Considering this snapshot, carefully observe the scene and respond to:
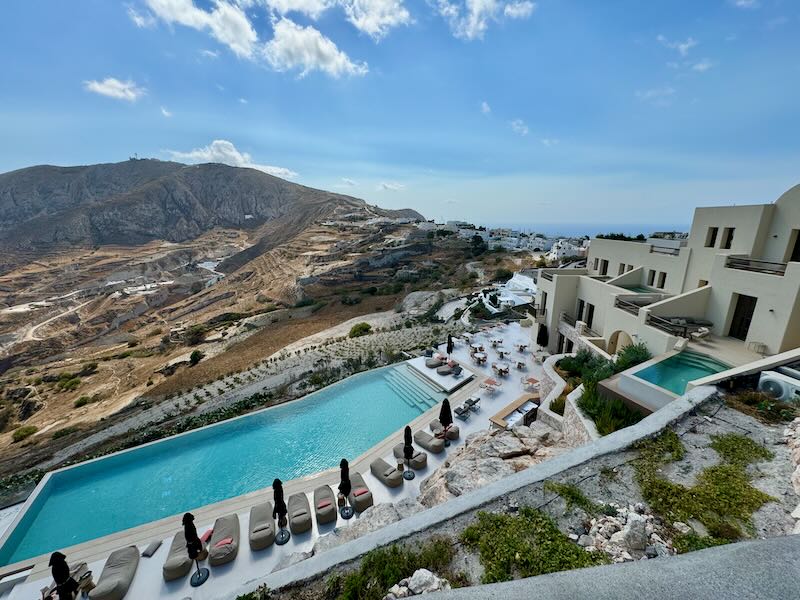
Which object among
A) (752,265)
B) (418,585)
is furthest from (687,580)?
(752,265)

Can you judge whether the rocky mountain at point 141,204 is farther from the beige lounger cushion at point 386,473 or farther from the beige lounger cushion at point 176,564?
the beige lounger cushion at point 176,564

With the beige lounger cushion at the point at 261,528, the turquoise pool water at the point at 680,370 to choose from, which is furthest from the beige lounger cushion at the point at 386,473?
the turquoise pool water at the point at 680,370

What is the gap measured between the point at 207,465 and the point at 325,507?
5.79m

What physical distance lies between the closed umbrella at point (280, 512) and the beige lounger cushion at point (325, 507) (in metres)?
0.75

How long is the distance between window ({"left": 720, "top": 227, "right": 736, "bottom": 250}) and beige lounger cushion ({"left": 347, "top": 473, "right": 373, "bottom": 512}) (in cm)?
1419

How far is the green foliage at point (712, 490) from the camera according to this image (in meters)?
3.55

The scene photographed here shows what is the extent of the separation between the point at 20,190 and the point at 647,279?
18929 cm

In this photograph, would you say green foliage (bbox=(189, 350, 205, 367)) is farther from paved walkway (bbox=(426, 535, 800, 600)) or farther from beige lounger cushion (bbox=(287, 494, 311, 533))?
paved walkway (bbox=(426, 535, 800, 600))

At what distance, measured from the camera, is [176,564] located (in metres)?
6.85

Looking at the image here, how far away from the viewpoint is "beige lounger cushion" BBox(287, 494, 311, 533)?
7668 mm

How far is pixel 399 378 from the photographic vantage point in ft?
51.8

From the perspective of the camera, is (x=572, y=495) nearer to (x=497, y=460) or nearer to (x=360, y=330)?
(x=497, y=460)

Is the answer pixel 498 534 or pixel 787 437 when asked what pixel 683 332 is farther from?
pixel 498 534

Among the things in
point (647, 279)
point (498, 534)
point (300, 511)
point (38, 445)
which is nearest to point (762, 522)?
point (498, 534)
